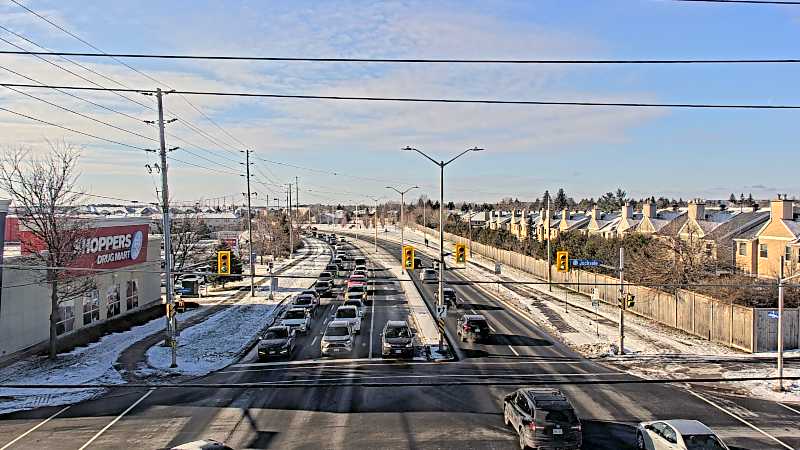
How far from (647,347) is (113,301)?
31328 mm

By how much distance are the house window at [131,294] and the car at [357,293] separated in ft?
48.4

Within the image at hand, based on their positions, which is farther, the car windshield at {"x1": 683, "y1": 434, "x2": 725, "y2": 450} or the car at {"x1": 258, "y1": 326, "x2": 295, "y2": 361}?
the car at {"x1": 258, "y1": 326, "x2": 295, "y2": 361}

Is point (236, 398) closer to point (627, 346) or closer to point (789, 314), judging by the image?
point (627, 346)

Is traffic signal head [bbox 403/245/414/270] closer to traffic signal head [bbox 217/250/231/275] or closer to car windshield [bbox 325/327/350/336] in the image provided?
car windshield [bbox 325/327/350/336]

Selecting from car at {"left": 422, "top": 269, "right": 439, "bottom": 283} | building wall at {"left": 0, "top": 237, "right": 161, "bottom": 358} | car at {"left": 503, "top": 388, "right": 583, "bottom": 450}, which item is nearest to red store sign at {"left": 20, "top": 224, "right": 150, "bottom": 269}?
building wall at {"left": 0, "top": 237, "right": 161, "bottom": 358}

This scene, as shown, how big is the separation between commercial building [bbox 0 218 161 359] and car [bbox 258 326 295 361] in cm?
651

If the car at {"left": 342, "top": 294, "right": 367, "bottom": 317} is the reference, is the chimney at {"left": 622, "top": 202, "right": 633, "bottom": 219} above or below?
above

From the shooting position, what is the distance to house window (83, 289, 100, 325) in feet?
116

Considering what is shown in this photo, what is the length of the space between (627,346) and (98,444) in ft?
82.6

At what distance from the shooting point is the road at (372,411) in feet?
59.0

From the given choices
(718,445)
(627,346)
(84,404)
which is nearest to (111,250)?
(84,404)

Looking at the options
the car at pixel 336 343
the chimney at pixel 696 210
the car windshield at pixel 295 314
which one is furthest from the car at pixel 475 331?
A: the chimney at pixel 696 210

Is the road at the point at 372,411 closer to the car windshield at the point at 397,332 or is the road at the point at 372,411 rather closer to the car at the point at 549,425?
the car at the point at 549,425

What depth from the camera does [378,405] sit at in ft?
70.5
